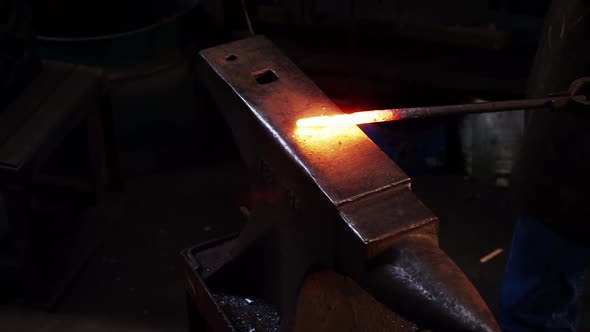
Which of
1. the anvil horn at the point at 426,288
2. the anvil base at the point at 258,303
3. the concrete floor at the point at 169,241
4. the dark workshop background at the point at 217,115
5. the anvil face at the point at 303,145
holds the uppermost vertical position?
the anvil face at the point at 303,145

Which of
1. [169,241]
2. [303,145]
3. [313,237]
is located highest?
[303,145]

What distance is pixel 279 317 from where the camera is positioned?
1838mm

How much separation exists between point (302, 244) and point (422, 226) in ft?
0.96

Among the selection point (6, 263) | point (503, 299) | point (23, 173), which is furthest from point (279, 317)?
point (6, 263)

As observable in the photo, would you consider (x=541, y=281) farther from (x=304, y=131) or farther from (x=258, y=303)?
(x=304, y=131)

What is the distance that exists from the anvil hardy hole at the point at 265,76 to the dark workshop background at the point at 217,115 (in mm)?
1811

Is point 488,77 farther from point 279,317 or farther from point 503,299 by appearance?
point 279,317

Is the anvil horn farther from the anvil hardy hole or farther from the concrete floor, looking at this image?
the concrete floor

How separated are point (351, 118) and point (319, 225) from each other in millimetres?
263

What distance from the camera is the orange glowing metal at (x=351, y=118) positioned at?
156 cm

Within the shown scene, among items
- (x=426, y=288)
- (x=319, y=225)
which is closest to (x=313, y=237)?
(x=319, y=225)

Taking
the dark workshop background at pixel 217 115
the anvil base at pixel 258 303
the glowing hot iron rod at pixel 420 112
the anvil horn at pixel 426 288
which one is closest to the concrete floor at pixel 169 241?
the dark workshop background at pixel 217 115

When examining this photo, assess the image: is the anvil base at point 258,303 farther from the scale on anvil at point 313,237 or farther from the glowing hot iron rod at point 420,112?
the glowing hot iron rod at point 420,112

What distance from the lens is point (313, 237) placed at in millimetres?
1524
